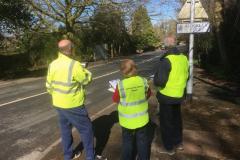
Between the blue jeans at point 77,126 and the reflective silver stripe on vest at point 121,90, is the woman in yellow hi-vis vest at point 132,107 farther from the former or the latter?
the blue jeans at point 77,126

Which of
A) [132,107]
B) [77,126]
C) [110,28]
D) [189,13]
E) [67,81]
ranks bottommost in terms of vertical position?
[77,126]

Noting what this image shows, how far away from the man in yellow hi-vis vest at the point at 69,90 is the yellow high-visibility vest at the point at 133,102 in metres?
Answer: 0.67

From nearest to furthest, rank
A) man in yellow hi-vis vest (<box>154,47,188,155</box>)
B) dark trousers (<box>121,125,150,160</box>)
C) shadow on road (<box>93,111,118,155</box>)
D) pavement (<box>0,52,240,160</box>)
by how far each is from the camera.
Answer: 1. dark trousers (<box>121,125,150,160</box>)
2. man in yellow hi-vis vest (<box>154,47,188,155</box>)
3. pavement (<box>0,52,240,160</box>)
4. shadow on road (<box>93,111,118,155</box>)

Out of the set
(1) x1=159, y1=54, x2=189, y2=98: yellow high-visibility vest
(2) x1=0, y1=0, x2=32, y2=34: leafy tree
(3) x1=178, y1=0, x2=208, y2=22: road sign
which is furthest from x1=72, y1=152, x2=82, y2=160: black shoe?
(2) x1=0, y1=0, x2=32, y2=34: leafy tree

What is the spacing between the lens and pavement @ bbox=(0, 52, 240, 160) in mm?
6113

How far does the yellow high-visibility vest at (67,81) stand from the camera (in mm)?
5113

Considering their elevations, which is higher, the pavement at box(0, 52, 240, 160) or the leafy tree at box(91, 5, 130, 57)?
the leafy tree at box(91, 5, 130, 57)

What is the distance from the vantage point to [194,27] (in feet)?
32.4

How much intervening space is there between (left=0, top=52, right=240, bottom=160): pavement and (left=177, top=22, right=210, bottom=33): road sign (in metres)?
2.17

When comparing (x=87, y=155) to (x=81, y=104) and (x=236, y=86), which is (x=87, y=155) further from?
(x=236, y=86)

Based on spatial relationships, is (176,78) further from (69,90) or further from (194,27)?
(194,27)

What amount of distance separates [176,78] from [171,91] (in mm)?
233

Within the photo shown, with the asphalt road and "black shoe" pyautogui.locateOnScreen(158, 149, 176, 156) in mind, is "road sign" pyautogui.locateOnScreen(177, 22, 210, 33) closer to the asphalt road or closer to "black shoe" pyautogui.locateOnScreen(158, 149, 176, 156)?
the asphalt road

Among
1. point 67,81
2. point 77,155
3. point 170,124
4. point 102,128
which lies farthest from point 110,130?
point 67,81
